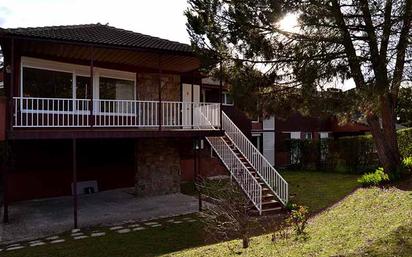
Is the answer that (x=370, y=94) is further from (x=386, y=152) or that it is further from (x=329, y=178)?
(x=329, y=178)

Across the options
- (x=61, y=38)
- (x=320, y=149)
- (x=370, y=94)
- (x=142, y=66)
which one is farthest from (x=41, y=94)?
(x=320, y=149)

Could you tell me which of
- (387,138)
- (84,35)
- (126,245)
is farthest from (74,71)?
(387,138)

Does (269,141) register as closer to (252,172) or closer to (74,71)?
(252,172)

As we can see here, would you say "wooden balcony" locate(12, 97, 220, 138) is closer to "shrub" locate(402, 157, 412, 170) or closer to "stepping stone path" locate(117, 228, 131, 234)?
"stepping stone path" locate(117, 228, 131, 234)

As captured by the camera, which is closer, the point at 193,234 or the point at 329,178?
the point at 193,234

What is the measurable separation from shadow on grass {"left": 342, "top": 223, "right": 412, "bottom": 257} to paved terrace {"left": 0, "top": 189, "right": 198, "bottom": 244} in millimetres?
8129

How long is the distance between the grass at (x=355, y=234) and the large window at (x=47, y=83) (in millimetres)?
9044

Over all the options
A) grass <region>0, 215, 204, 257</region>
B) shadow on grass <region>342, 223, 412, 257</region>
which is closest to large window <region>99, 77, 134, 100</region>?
grass <region>0, 215, 204, 257</region>

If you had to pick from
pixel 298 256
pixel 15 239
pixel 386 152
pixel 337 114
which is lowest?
pixel 15 239

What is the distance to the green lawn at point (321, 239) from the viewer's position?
20.8 feet

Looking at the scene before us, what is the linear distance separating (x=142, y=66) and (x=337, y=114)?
943 cm

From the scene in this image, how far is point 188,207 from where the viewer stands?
14.6 metres

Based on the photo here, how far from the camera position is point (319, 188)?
699 inches

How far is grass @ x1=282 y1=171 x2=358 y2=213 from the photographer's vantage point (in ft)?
47.6
